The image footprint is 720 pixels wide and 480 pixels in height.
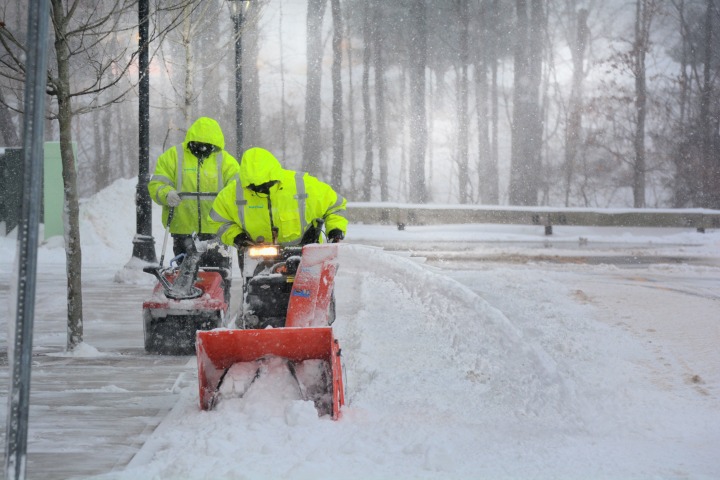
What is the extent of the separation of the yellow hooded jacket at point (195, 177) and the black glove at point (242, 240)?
5.06 ft

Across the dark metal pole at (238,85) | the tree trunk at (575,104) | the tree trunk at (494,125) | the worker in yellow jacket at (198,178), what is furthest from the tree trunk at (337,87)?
the worker in yellow jacket at (198,178)

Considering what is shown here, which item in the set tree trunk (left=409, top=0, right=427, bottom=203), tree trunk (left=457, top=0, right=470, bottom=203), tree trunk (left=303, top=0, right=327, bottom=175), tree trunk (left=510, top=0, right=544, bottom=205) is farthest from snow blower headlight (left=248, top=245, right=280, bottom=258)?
tree trunk (left=457, top=0, right=470, bottom=203)

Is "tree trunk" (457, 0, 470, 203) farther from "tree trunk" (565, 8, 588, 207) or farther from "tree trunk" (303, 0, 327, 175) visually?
"tree trunk" (303, 0, 327, 175)

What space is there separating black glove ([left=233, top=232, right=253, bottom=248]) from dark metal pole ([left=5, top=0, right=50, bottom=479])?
263cm

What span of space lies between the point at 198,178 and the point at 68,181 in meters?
1.13

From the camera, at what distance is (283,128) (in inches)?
2018

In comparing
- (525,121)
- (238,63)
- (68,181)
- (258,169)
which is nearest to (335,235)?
(258,169)

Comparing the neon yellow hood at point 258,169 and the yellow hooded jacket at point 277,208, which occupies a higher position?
the neon yellow hood at point 258,169

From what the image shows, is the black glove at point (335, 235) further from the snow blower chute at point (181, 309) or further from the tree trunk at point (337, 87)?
the tree trunk at point (337, 87)

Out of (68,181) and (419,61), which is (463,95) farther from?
(68,181)

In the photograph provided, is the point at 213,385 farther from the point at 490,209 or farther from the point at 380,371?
the point at 490,209

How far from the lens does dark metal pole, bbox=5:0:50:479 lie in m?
3.26

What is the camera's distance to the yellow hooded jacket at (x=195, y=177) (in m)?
7.43

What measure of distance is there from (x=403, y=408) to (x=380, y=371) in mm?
984
